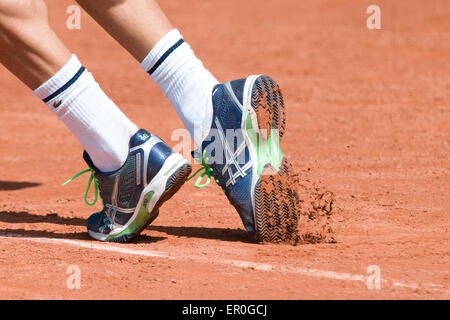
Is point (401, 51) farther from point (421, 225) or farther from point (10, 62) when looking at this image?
point (10, 62)

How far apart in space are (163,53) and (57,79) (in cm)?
48

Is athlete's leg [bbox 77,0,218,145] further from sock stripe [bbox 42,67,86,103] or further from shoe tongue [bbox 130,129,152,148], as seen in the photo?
sock stripe [bbox 42,67,86,103]

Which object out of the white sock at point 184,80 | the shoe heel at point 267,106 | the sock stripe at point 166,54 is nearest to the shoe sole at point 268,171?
the shoe heel at point 267,106

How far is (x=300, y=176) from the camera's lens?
14.6 feet

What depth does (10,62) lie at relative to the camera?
3115 mm

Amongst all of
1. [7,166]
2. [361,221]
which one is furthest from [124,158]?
[7,166]

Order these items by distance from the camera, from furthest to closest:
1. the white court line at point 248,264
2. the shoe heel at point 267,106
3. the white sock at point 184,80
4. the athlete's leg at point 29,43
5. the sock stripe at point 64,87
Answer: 1. the white sock at point 184,80
2. the shoe heel at point 267,106
3. the sock stripe at point 64,87
4. the athlete's leg at point 29,43
5. the white court line at point 248,264

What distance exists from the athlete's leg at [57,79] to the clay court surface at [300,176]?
42 cm

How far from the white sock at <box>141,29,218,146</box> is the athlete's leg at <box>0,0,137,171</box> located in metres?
0.25

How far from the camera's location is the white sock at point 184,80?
3.36 m

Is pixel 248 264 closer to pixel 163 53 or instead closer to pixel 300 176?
pixel 163 53

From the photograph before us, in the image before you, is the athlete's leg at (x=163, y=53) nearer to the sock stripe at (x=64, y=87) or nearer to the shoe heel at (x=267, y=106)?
the shoe heel at (x=267, y=106)

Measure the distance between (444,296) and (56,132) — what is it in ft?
12.3

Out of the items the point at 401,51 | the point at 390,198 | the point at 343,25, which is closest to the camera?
the point at 390,198
